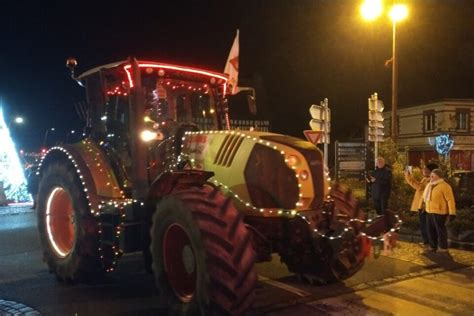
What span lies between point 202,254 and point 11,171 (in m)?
16.8

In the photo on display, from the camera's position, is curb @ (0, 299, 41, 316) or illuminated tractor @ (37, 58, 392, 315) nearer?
illuminated tractor @ (37, 58, 392, 315)

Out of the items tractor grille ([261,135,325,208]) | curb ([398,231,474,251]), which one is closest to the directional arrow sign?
curb ([398,231,474,251])

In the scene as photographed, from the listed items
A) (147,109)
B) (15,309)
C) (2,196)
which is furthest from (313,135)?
(2,196)

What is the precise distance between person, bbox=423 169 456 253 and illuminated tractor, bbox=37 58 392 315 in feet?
11.1

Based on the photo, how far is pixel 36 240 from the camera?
38.0 feet

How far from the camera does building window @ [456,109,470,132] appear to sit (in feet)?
138

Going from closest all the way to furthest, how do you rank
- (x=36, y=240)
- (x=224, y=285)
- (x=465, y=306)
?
(x=224, y=285)
(x=465, y=306)
(x=36, y=240)

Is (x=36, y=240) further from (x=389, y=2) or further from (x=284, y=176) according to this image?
(x=389, y=2)

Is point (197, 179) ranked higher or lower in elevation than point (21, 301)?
higher

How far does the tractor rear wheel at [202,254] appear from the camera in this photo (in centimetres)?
535

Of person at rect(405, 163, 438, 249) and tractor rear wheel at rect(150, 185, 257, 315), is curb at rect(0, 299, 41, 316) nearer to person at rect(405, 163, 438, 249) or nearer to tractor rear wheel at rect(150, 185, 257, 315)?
tractor rear wheel at rect(150, 185, 257, 315)

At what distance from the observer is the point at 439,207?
10.1 meters

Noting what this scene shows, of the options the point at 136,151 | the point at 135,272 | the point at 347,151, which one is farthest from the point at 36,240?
the point at 347,151

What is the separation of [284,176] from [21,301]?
3.63 meters
